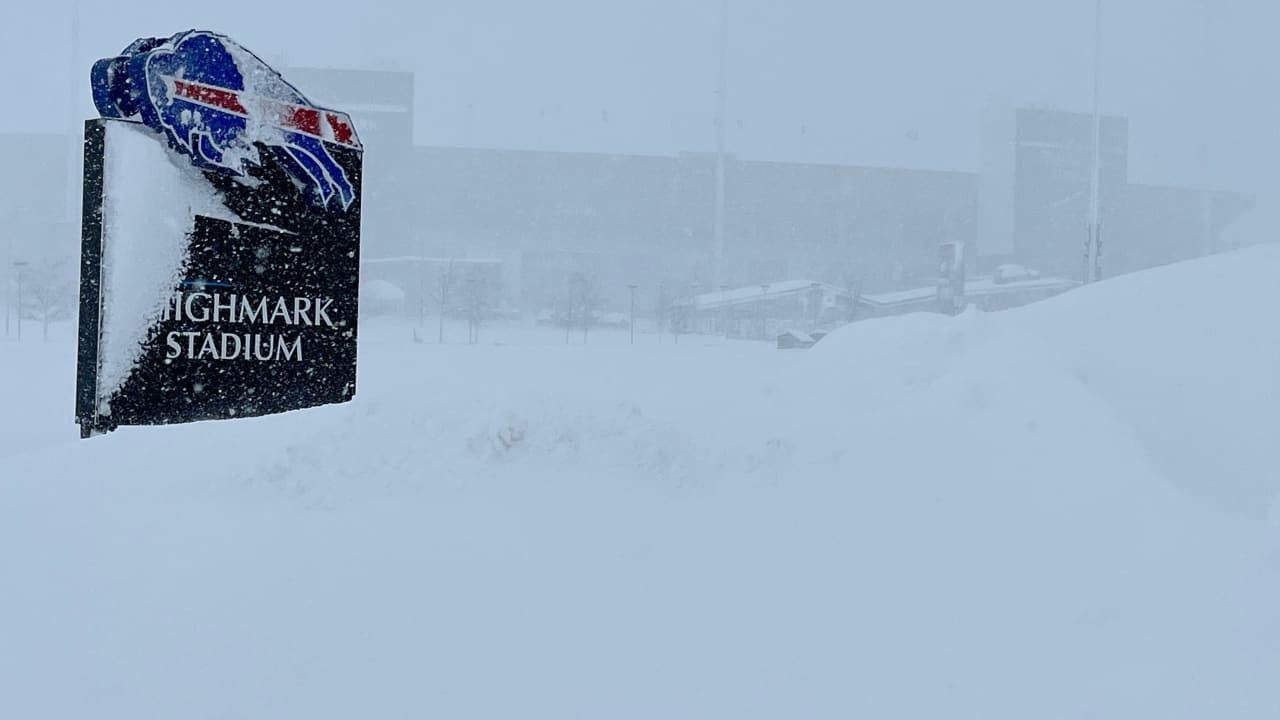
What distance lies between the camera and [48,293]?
45.1 meters

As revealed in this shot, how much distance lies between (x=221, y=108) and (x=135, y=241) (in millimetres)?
746

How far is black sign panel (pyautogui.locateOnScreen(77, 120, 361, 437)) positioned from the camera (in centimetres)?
466

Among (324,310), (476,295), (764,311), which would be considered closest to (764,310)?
(764,311)

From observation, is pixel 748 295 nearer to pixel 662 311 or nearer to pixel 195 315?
pixel 662 311

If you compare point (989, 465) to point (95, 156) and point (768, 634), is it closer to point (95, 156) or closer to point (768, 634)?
point (768, 634)

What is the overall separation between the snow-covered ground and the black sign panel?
108cm

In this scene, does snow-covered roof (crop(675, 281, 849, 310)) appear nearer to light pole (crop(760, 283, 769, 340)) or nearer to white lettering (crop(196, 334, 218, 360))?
light pole (crop(760, 283, 769, 340))

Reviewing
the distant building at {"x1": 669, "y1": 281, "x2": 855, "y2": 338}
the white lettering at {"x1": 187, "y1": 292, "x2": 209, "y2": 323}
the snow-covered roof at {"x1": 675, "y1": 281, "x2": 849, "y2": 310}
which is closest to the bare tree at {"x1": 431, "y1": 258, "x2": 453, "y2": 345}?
the distant building at {"x1": 669, "y1": 281, "x2": 855, "y2": 338}

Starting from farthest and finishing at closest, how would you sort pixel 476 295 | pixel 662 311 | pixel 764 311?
pixel 662 311 → pixel 764 311 → pixel 476 295

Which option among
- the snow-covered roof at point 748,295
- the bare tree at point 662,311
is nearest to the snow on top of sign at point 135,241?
the bare tree at point 662,311

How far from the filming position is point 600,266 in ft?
213

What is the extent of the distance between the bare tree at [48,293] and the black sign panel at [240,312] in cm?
4605

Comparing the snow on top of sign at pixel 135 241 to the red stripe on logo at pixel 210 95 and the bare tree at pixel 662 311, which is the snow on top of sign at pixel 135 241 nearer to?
the red stripe on logo at pixel 210 95

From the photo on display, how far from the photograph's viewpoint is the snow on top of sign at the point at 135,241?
4.60 meters
